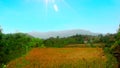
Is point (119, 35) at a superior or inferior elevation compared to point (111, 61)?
superior

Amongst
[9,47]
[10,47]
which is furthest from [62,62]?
[9,47]

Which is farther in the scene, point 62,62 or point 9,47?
point 62,62

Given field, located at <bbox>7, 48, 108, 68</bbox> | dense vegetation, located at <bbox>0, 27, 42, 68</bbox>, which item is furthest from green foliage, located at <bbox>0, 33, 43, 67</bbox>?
field, located at <bbox>7, 48, 108, 68</bbox>

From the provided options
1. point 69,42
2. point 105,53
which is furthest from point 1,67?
point 69,42

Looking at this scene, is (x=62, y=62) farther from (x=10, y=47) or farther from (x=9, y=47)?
(x=9, y=47)

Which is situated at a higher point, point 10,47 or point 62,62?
point 10,47

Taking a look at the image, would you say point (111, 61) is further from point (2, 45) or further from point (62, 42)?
point (62, 42)

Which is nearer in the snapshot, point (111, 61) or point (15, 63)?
point (111, 61)

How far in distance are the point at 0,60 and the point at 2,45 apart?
181 centimetres

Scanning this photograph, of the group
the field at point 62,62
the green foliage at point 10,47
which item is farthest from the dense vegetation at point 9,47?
the field at point 62,62

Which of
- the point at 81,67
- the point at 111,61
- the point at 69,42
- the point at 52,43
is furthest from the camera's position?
the point at 69,42

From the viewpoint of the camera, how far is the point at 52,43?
77.4m

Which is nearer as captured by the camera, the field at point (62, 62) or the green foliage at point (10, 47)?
the green foliage at point (10, 47)

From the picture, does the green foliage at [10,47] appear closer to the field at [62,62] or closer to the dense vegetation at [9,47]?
the dense vegetation at [9,47]
